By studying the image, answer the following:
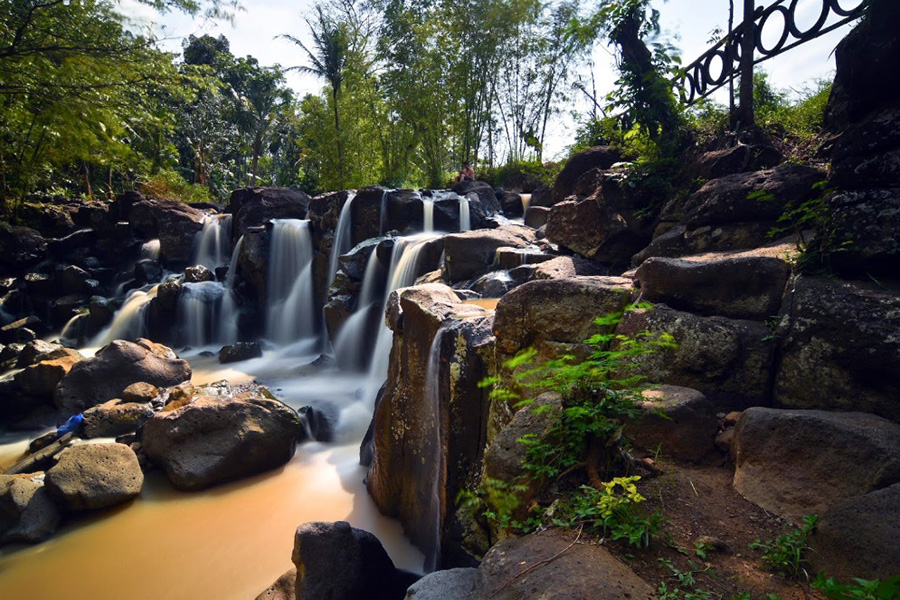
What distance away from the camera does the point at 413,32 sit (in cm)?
1753

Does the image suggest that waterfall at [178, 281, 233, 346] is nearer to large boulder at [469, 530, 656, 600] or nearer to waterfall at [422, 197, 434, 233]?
waterfall at [422, 197, 434, 233]

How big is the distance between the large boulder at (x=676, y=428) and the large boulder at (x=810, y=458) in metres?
0.18

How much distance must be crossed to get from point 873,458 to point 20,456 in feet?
31.1

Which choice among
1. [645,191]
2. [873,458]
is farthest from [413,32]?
[873,458]

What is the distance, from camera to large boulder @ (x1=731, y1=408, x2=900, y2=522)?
6.07 feet

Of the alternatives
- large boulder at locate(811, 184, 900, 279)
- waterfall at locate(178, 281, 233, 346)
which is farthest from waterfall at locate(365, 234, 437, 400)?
large boulder at locate(811, 184, 900, 279)

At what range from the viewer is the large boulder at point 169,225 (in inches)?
632

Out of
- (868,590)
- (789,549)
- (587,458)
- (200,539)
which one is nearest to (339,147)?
(200,539)

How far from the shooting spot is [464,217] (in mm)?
12742

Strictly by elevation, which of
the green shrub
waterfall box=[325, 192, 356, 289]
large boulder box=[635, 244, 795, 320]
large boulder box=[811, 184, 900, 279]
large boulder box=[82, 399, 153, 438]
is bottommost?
large boulder box=[82, 399, 153, 438]

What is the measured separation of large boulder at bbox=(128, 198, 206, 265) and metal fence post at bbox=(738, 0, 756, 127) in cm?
1653

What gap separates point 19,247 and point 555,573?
763 inches

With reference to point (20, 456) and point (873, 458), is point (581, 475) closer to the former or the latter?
point (873, 458)

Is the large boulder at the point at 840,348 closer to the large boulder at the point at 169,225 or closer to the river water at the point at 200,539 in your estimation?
the river water at the point at 200,539
